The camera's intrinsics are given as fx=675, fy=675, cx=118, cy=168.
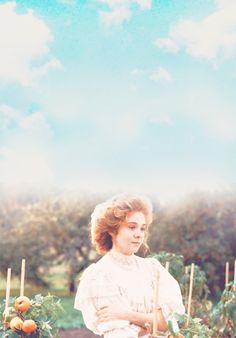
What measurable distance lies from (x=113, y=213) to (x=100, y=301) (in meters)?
0.31

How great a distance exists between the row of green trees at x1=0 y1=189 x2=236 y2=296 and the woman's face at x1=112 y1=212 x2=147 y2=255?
180 inches

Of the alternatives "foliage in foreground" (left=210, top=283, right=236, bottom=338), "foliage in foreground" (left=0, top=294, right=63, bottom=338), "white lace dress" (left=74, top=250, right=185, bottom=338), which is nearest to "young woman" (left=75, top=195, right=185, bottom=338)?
"white lace dress" (left=74, top=250, right=185, bottom=338)

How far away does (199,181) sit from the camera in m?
6.84

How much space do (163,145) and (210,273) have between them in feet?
7.80

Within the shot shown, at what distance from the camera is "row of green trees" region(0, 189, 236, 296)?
6.98 metres

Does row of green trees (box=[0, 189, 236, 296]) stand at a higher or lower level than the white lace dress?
higher

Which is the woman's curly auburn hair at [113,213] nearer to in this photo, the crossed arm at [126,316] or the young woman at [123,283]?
the young woman at [123,283]

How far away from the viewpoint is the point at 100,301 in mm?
2344

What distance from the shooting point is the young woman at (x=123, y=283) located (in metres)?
2.30

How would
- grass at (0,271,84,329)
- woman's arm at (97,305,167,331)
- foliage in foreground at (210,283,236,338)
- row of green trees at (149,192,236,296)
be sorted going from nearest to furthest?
1. woman's arm at (97,305,167,331)
2. foliage in foreground at (210,283,236,338)
3. row of green trees at (149,192,236,296)
4. grass at (0,271,84,329)

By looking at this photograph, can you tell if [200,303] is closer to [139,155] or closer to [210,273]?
[139,155]

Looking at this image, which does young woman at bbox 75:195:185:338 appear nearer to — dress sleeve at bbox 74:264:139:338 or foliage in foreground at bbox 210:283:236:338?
dress sleeve at bbox 74:264:139:338

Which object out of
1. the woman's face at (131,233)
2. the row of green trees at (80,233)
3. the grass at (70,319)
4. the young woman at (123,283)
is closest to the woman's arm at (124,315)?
the young woman at (123,283)

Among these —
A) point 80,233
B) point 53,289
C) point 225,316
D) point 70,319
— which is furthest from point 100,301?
point 53,289
